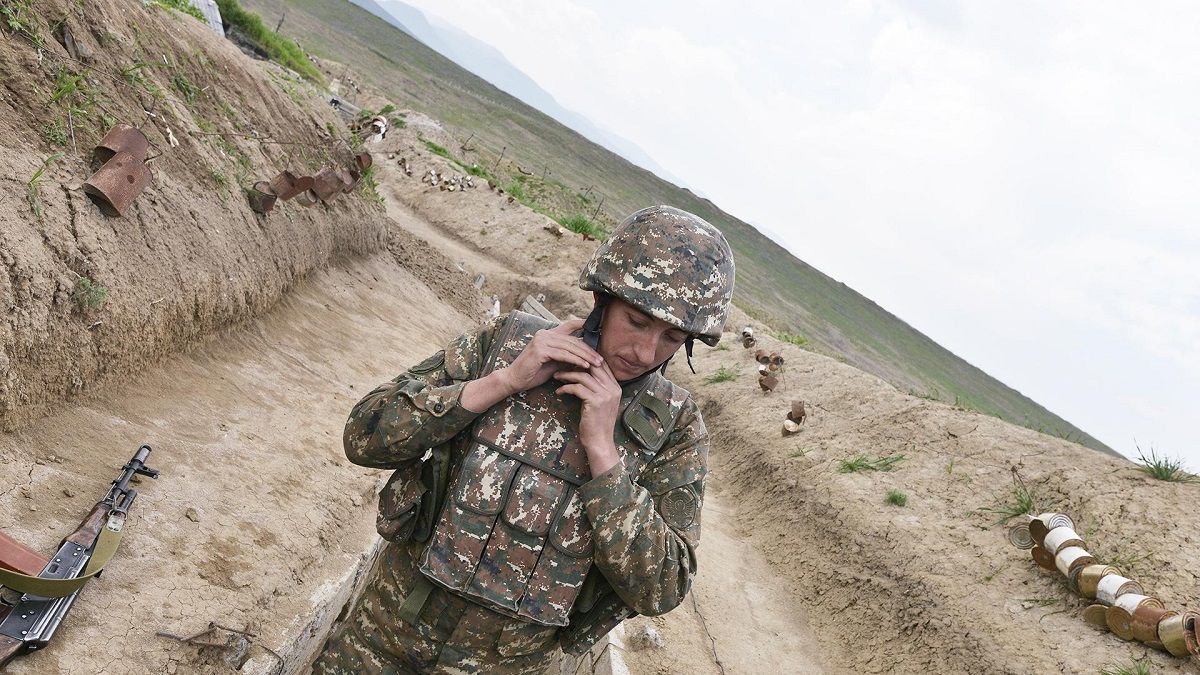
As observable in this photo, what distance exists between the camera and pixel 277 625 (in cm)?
345

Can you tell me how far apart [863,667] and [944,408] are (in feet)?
15.2

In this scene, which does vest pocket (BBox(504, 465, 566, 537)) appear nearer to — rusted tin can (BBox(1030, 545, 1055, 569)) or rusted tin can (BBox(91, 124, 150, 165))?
rusted tin can (BBox(91, 124, 150, 165))

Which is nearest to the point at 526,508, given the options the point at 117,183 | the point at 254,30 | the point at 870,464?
the point at 117,183

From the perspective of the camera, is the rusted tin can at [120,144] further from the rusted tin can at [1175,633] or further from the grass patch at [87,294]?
the rusted tin can at [1175,633]

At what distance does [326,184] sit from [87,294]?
4.63 m

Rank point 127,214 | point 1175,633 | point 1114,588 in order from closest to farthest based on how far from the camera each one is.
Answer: point 127,214 → point 1175,633 → point 1114,588

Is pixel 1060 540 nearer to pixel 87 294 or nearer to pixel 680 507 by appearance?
pixel 680 507

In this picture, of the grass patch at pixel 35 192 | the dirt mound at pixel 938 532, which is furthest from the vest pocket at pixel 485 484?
the dirt mound at pixel 938 532

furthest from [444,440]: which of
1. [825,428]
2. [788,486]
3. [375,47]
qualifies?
[375,47]

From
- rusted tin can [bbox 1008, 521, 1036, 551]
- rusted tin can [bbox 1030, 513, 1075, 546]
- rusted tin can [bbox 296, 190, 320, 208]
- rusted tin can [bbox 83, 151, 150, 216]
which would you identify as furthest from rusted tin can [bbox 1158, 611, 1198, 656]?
rusted tin can [bbox 296, 190, 320, 208]

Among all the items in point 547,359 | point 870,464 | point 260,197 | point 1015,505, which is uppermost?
point 547,359

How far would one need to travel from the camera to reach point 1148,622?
524 centimetres

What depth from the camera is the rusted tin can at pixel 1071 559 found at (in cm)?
595

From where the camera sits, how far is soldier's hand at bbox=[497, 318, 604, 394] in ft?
6.73
